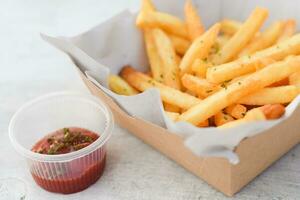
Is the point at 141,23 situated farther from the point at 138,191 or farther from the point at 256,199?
the point at 256,199

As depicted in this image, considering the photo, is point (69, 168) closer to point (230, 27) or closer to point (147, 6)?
point (147, 6)

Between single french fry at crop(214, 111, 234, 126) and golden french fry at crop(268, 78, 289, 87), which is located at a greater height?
golden french fry at crop(268, 78, 289, 87)

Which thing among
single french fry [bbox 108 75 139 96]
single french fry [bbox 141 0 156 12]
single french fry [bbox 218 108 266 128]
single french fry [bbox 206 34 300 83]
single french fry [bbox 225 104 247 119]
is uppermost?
single french fry [bbox 141 0 156 12]

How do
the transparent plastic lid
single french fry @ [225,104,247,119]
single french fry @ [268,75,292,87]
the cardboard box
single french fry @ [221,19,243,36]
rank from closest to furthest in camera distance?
1. the cardboard box
2. single french fry @ [225,104,247,119]
3. single french fry @ [268,75,292,87]
4. the transparent plastic lid
5. single french fry @ [221,19,243,36]

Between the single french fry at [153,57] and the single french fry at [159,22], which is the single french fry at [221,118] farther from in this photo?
the single french fry at [159,22]

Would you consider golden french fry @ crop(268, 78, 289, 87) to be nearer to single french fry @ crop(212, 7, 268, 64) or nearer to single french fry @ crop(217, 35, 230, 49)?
single french fry @ crop(212, 7, 268, 64)

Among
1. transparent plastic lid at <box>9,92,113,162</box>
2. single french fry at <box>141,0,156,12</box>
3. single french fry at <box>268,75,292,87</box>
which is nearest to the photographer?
single french fry at <box>268,75,292,87</box>

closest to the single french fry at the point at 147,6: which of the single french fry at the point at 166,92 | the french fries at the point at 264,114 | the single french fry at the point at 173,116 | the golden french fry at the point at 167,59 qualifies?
the golden french fry at the point at 167,59

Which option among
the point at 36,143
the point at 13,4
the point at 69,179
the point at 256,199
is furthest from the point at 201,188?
the point at 13,4

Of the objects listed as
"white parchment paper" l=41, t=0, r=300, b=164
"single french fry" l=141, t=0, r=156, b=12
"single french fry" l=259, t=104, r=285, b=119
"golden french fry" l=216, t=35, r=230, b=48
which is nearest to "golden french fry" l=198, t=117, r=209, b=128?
"white parchment paper" l=41, t=0, r=300, b=164
